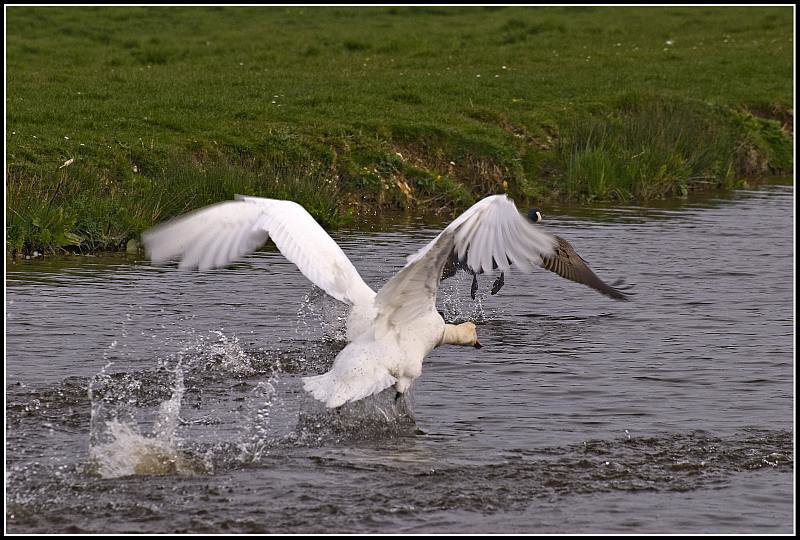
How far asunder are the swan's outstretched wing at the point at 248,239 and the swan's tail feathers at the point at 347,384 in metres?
0.54

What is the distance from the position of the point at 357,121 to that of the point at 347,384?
9184 mm

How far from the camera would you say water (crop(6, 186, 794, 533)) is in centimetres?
628

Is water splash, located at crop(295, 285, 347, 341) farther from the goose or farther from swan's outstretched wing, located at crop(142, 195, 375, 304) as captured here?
swan's outstretched wing, located at crop(142, 195, 375, 304)

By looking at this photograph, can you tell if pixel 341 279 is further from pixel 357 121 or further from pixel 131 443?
pixel 357 121

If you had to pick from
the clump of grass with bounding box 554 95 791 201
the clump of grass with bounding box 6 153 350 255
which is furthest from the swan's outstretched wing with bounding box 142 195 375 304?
the clump of grass with bounding box 554 95 791 201

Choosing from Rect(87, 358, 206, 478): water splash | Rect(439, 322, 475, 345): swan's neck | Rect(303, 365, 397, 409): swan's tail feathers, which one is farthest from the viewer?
Rect(439, 322, 475, 345): swan's neck

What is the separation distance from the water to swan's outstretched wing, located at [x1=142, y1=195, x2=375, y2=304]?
0.82 metres

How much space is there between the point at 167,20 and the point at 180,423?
23.0m

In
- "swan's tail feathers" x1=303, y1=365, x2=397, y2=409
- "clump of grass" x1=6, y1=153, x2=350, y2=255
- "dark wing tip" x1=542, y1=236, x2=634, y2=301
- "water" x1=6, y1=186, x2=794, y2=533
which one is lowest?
"water" x1=6, y1=186, x2=794, y2=533

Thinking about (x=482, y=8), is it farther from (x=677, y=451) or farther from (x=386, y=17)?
(x=677, y=451)

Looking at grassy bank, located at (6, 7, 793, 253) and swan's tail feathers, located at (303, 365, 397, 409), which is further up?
grassy bank, located at (6, 7, 793, 253)

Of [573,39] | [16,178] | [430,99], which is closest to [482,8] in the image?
[573,39]

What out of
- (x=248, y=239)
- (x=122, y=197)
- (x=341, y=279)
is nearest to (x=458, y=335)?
(x=341, y=279)

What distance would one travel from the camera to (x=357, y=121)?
52.8ft
